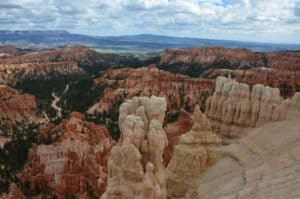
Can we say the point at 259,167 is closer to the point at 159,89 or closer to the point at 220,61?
the point at 159,89

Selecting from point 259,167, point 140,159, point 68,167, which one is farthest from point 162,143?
point 68,167

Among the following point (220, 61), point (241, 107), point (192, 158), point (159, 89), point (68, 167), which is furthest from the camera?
point (220, 61)

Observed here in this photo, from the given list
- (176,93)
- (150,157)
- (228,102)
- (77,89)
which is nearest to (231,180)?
(150,157)

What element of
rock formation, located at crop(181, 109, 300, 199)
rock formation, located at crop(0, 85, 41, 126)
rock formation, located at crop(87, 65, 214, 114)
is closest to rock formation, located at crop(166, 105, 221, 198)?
rock formation, located at crop(181, 109, 300, 199)

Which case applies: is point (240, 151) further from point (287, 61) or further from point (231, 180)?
point (287, 61)

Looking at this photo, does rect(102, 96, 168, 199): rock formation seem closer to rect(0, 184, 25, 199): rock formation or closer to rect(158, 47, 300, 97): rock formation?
rect(0, 184, 25, 199): rock formation

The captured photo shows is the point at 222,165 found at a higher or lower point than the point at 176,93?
higher
